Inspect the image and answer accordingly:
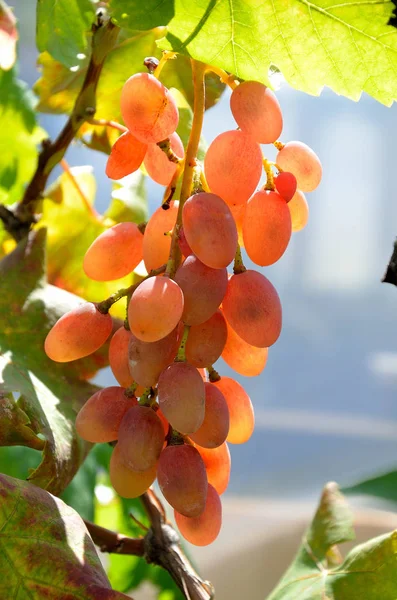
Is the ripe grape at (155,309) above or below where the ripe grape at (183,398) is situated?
above

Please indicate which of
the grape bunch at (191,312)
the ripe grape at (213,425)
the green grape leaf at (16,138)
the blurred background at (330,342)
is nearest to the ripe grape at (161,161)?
the grape bunch at (191,312)

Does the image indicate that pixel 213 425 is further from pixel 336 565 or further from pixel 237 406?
pixel 336 565

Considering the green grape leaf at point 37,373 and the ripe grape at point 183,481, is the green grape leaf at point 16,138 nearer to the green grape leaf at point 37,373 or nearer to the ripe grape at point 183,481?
the green grape leaf at point 37,373

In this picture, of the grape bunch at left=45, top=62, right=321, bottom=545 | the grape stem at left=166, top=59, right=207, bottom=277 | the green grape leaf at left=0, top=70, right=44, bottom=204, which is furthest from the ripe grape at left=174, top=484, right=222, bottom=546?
the green grape leaf at left=0, top=70, right=44, bottom=204

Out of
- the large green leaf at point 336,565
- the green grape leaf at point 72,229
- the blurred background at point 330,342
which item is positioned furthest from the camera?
the blurred background at point 330,342

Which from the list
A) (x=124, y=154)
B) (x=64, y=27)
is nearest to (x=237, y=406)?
(x=124, y=154)

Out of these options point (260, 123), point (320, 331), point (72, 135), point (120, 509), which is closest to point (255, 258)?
point (260, 123)

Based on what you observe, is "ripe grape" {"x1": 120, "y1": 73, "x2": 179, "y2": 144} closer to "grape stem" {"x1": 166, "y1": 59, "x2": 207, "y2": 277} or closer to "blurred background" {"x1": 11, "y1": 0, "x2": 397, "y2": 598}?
"grape stem" {"x1": 166, "y1": 59, "x2": 207, "y2": 277}
